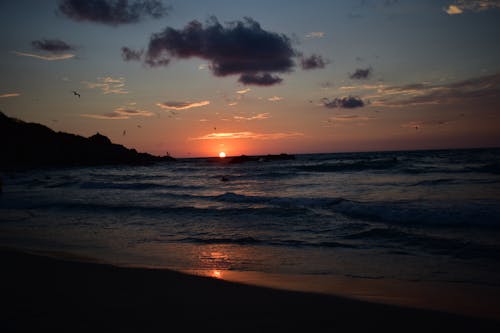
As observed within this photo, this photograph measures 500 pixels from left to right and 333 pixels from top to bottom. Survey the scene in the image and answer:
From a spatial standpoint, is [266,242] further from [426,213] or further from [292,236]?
[426,213]

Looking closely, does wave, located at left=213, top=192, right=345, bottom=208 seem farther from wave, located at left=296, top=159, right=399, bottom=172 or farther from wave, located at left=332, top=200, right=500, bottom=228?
wave, located at left=296, top=159, right=399, bottom=172

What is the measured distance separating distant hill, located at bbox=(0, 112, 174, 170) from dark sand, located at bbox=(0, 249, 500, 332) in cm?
6670

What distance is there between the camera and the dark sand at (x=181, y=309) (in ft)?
14.2

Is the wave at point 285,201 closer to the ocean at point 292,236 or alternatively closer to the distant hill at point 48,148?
the ocean at point 292,236

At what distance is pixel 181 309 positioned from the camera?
4945 mm

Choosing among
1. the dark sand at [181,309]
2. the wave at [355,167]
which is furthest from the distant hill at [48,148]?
the dark sand at [181,309]

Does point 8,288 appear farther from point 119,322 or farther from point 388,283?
point 388,283

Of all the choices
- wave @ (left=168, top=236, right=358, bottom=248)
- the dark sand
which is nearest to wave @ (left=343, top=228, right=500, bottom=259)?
wave @ (left=168, top=236, right=358, bottom=248)

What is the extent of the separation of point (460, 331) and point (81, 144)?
8512 cm

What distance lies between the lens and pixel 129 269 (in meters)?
7.17

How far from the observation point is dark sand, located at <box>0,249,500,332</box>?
433 centimetres

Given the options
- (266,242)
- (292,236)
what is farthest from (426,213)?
(266,242)

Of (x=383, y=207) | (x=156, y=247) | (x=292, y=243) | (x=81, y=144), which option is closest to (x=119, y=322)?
(x=156, y=247)

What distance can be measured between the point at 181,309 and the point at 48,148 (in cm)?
7885
